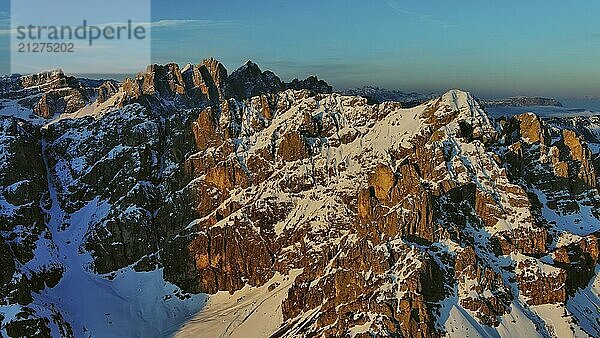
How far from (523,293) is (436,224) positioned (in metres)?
30.9

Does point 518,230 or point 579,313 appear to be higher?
point 518,230

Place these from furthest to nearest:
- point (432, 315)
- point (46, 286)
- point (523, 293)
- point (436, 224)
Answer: point (46, 286) → point (436, 224) → point (523, 293) → point (432, 315)

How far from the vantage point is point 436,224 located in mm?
175500

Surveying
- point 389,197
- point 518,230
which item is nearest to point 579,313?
point 518,230

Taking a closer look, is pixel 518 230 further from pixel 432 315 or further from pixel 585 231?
pixel 432 315

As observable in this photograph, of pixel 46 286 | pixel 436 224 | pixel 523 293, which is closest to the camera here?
pixel 523 293

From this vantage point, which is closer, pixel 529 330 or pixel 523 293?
pixel 529 330

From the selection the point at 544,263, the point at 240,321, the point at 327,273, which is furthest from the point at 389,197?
the point at 240,321

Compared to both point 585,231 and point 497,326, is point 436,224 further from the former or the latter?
point 585,231

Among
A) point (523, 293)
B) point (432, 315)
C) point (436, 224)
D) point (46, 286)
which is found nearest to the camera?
point (432, 315)

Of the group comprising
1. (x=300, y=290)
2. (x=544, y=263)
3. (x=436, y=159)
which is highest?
(x=436, y=159)

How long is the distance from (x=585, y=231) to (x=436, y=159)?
179ft

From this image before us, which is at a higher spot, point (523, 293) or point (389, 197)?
point (389, 197)

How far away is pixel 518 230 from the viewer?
6993 inches
